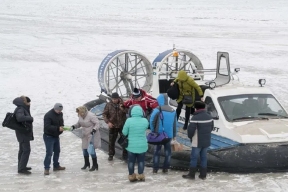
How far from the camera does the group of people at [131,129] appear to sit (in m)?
7.23

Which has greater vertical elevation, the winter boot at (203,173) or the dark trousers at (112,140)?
the dark trousers at (112,140)

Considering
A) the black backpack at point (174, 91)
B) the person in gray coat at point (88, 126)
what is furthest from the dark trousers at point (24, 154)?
the black backpack at point (174, 91)

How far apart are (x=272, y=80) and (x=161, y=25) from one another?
57.9ft

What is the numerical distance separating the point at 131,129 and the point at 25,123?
151 centimetres

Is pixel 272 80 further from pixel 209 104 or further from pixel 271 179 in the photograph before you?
pixel 271 179

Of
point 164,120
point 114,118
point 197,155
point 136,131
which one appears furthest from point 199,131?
point 114,118

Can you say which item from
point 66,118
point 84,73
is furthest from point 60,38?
point 66,118

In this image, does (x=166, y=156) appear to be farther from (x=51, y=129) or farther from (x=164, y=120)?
(x=51, y=129)

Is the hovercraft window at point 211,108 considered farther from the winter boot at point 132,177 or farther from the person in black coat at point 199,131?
the winter boot at point 132,177

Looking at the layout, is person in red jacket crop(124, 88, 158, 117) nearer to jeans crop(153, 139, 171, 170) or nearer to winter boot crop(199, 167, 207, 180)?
jeans crop(153, 139, 171, 170)

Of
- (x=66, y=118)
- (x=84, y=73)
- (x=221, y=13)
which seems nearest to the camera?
(x=66, y=118)

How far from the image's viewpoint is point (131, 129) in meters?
7.18

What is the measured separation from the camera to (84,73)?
1689 centimetres

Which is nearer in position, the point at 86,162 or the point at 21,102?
the point at 21,102
